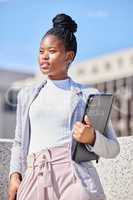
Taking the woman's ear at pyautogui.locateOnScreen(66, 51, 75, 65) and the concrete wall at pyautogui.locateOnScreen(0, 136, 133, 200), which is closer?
the woman's ear at pyautogui.locateOnScreen(66, 51, 75, 65)

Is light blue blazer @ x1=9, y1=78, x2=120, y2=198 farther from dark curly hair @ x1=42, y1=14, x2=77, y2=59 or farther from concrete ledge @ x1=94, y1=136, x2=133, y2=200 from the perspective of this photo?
concrete ledge @ x1=94, y1=136, x2=133, y2=200

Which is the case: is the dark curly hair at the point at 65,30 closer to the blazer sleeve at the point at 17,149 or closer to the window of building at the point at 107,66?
the blazer sleeve at the point at 17,149

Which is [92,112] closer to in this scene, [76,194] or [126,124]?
[76,194]

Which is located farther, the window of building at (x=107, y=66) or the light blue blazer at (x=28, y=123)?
the window of building at (x=107, y=66)

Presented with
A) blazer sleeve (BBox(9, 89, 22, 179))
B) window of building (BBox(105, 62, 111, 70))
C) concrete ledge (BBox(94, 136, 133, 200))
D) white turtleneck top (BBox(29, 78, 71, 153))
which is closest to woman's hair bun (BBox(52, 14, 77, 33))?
white turtleneck top (BBox(29, 78, 71, 153))

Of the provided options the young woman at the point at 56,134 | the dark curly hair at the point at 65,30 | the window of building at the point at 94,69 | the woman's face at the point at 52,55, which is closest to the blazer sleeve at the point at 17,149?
the young woman at the point at 56,134

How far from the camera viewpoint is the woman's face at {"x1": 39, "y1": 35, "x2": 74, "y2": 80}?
1896mm

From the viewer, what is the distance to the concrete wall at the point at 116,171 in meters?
2.91

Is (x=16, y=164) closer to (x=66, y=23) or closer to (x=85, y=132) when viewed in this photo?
(x=85, y=132)

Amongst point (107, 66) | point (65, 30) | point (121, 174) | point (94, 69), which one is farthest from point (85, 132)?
point (94, 69)

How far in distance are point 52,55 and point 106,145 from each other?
0.39m

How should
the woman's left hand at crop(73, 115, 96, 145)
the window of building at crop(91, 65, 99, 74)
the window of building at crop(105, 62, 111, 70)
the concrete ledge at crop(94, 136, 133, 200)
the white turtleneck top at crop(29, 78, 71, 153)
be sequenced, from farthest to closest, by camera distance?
the window of building at crop(91, 65, 99, 74), the window of building at crop(105, 62, 111, 70), the concrete ledge at crop(94, 136, 133, 200), the white turtleneck top at crop(29, 78, 71, 153), the woman's left hand at crop(73, 115, 96, 145)

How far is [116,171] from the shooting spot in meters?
3.01

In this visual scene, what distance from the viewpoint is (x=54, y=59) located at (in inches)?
74.8
